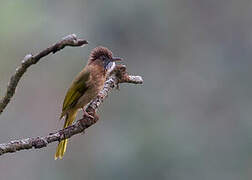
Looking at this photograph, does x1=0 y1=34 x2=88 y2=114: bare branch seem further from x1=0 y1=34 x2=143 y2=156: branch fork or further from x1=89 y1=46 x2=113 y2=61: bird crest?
x1=89 y1=46 x2=113 y2=61: bird crest

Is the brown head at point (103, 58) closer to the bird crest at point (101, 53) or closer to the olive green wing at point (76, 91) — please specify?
the bird crest at point (101, 53)

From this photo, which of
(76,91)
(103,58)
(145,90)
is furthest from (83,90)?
(145,90)

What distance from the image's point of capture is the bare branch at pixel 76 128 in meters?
2.74

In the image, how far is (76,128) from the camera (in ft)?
10.0

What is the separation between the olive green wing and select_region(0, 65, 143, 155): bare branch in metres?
0.17

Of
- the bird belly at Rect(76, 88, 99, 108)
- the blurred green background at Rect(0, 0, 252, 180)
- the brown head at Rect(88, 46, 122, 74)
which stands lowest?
the bird belly at Rect(76, 88, 99, 108)

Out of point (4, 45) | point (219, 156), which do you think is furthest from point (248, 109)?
point (4, 45)

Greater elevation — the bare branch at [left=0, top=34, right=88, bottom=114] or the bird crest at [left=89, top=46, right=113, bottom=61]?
the bird crest at [left=89, top=46, right=113, bottom=61]

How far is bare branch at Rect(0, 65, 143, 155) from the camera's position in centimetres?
A: 274

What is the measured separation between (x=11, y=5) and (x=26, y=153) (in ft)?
11.7

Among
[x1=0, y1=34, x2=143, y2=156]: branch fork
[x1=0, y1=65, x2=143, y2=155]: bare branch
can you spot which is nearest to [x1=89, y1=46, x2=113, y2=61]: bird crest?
[x1=0, y1=65, x2=143, y2=155]: bare branch

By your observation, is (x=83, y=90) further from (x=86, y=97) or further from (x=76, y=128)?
(x=76, y=128)

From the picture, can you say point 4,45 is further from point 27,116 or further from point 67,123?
point 67,123

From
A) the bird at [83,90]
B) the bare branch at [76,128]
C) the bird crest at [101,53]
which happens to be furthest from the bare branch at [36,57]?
the bird crest at [101,53]
